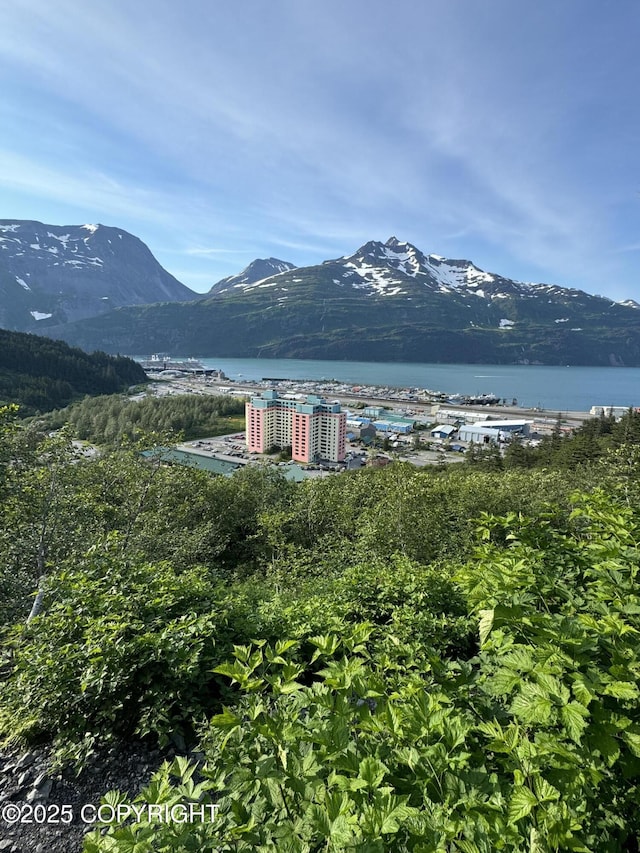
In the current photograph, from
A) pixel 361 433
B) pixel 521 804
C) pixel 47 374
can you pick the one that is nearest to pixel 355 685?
pixel 521 804

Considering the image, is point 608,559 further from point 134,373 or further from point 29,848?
point 134,373

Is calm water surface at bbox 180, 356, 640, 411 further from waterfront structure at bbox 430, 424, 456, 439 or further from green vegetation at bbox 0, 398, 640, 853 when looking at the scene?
green vegetation at bbox 0, 398, 640, 853

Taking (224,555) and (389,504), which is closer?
(389,504)

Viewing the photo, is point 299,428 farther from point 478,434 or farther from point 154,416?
point 478,434

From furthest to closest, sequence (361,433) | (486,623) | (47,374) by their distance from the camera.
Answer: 1. (47,374)
2. (361,433)
3. (486,623)

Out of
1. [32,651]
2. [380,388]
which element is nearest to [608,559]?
[32,651]

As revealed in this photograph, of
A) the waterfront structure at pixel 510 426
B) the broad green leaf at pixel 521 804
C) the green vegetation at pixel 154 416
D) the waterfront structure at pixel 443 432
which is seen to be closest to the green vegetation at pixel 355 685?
the broad green leaf at pixel 521 804

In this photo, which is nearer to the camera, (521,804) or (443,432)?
(521,804)

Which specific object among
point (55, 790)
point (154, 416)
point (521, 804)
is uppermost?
point (521, 804)
